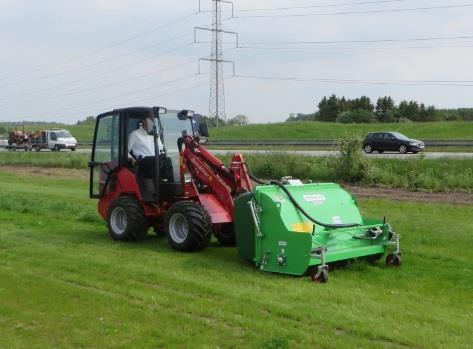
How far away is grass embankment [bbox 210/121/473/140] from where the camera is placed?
5253cm

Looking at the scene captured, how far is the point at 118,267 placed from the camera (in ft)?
29.1

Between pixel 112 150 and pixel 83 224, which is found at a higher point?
pixel 112 150

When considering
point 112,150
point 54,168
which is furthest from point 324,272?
point 54,168

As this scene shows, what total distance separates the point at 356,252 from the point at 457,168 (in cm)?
1579

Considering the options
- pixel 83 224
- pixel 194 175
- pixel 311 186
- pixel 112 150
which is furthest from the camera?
pixel 83 224

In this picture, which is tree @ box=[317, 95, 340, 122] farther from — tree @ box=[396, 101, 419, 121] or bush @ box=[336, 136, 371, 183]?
bush @ box=[336, 136, 371, 183]

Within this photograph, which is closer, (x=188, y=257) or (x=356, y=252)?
(x=356, y=252)

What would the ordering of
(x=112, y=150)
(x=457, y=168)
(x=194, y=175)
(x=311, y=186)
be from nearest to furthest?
1. (x=311, y=186)
2. (x=194, y=175)
3. (x=112, y=150)
4. (x=457, y=168)

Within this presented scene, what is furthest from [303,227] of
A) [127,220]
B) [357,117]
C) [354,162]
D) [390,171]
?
[357,117]

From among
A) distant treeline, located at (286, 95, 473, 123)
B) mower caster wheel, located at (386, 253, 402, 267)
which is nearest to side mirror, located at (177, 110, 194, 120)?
mower caster wheel, located at (386, 253, 402, 267)

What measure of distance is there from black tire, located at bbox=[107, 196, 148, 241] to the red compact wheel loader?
2 centimetres

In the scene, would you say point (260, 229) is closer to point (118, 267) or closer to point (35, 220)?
point (118, 267)

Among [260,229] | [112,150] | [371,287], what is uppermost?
[112,150]

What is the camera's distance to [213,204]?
32.9ft
